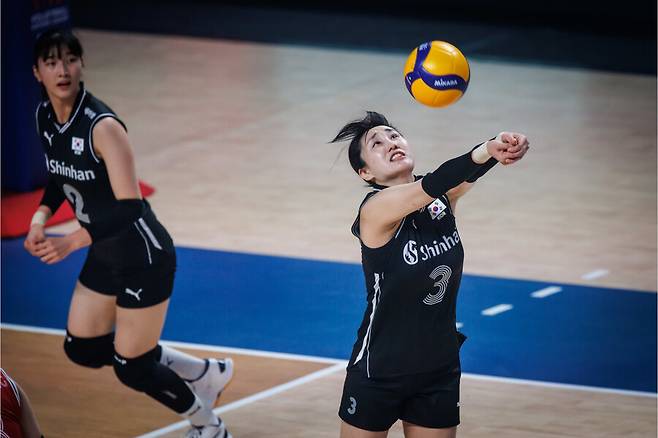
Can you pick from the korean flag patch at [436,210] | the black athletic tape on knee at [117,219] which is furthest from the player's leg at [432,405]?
the black athletic tape on knee at [117,219]

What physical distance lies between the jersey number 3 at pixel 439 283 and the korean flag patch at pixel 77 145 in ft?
6.45

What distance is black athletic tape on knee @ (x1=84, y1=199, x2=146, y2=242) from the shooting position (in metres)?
5.93

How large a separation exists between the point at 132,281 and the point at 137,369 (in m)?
0.42

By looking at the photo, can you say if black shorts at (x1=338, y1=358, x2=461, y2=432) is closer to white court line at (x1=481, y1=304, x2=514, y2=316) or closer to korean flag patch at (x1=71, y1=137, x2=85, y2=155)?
korean flag patch at (x1=71, y1=137, x2=85, y2=155)

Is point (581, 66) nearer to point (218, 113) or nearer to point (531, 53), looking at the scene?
point (531, 53)

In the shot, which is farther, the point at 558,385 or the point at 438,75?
the point at 558,385

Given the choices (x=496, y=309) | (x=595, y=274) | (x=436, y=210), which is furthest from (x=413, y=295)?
(x=595, y=274)

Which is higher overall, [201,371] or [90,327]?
[90,327]

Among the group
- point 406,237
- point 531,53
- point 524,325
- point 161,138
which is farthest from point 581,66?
point 406,237

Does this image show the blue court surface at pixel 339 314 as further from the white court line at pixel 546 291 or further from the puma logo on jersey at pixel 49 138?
the puma logo on jersey at pixel 49 138

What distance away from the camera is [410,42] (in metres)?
18.1

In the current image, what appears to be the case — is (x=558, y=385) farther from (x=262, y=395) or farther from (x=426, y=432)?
(x=426, y=432)

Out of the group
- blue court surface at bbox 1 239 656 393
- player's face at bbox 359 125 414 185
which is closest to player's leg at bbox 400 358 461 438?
player's face at bbox 359 125 414 185

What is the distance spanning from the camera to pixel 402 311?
494 centimetres
